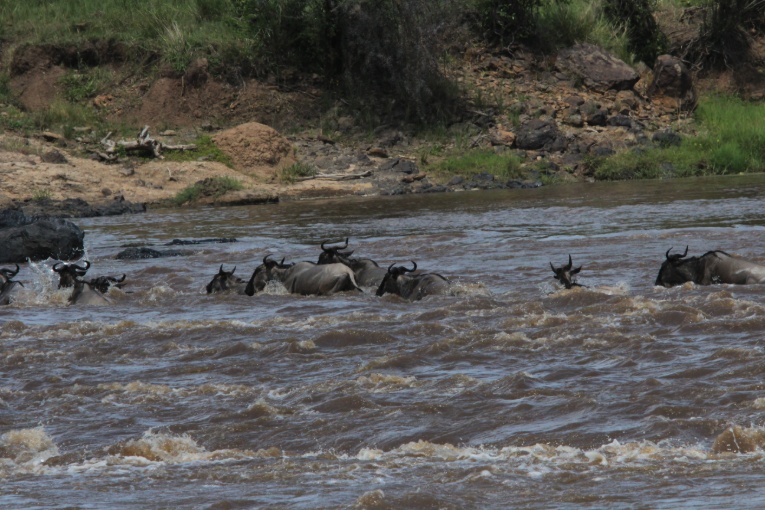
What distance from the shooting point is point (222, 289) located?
13070 millimetres

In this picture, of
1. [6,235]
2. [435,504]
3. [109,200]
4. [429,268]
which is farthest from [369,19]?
[435,504]

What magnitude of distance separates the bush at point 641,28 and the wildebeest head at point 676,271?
95.2 feet

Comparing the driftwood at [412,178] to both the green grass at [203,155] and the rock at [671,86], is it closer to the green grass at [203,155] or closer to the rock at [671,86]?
the green grass at [203,155]

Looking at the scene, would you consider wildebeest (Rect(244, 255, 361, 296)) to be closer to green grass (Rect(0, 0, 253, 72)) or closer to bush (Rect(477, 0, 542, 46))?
green grass (Rect(0, 0, 253, 72))

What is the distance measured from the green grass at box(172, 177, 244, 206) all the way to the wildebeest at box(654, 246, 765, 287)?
17.7 meters

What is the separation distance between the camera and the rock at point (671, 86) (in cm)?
3578

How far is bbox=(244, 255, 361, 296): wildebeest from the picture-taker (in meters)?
12.7

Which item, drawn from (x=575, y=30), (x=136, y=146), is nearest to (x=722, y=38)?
(x=575, y=30)

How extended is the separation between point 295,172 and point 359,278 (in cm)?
1707

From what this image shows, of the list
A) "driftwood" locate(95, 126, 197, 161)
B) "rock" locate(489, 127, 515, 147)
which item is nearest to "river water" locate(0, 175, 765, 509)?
"driftwood" locate(95, 126, 197, 161)

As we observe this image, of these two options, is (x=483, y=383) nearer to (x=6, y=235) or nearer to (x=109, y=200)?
(x=6, y=235)

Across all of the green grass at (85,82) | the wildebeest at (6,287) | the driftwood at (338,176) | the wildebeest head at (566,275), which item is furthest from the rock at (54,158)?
the wildebeest head at (566,275)

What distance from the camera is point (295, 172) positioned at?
98.0ft

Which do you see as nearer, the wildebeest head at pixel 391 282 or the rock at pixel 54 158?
the wildebeest head at pixel 391 282
